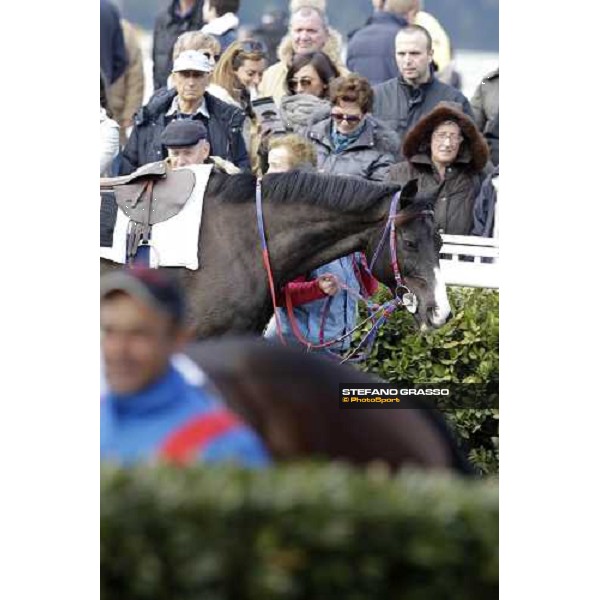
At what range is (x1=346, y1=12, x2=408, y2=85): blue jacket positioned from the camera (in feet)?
21.4

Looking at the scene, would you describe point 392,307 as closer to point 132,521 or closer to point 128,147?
point 128,147

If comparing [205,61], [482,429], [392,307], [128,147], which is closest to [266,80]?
[205,61]

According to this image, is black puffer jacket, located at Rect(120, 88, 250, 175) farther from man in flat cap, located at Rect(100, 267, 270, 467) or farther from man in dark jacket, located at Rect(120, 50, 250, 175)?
man in flat cap, located at Rect(100, 267, 270, 467)

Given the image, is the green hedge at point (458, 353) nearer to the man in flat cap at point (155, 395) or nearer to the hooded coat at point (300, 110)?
the hooded coat at point (300, 110)

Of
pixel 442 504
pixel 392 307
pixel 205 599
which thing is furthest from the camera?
pixel 392 307

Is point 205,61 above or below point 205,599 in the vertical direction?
above

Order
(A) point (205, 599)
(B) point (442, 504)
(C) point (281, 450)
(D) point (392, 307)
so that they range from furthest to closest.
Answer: (D) point (392, 307) → (C) point (281, 450) → (B) point (442, 504) → (A) point (205, 599)

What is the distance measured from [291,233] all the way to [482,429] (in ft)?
4.36

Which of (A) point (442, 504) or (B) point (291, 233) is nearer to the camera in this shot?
(A) point (442, 504)

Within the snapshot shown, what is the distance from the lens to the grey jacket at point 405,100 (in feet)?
21.7

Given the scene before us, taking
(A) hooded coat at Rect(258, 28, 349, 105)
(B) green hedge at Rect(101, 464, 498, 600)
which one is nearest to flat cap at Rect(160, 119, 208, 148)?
(A) hooded coat at Rect(258, 28, 349, 105)

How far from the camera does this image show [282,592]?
3953 mm

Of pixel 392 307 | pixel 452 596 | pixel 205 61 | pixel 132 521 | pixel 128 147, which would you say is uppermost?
pixel 205 61

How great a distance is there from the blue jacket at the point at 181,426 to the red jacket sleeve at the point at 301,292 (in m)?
1.39
